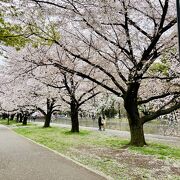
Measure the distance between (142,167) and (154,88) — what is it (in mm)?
10130

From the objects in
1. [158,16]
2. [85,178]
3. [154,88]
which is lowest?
[85,178]

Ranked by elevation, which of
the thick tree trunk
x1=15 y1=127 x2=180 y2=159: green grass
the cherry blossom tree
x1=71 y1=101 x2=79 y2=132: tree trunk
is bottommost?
x1=15 y1=127 x2=180 y2=159: green grass

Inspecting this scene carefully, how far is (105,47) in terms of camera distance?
16078mm

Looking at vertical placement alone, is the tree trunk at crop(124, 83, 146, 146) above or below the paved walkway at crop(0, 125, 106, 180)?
above

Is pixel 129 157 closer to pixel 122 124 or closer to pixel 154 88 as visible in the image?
pixel 154 88

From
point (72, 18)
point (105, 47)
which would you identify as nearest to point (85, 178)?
point (72, 18)

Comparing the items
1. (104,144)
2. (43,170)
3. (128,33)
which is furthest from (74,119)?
(43,170)

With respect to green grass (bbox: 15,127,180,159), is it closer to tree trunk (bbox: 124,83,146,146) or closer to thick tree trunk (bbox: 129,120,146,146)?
thick tree trunk (bbox: 129,120,146,146)

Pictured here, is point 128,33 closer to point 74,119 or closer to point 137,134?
point 137,134

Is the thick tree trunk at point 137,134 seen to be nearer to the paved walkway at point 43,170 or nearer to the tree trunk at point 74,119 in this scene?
the paved walkway at point 43,170

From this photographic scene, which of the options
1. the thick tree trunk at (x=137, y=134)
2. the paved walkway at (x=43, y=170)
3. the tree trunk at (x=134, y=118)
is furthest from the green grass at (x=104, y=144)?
the paved walkway at (x=43, y=170)

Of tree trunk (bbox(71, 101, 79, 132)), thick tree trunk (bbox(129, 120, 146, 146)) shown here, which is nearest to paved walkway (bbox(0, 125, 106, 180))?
thick tree trunk (bbox(129, 120, 146, 146))

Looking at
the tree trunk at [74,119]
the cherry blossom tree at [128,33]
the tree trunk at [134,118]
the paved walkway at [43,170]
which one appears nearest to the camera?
the paved walkway at [43,170]

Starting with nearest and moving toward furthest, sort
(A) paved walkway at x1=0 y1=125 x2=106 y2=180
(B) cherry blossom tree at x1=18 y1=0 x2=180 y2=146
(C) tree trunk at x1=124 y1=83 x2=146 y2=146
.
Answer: (A) paved walkway at x1=0 y1=125 x2=106 y2=180
(B) cherry blossom tree at x1=18 y1=0 x2=180 y2=146
(C) tree trunk at x1=124 y1=83 x2=146 y2=146
